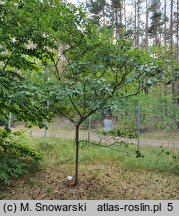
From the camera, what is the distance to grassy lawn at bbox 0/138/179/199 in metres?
3.33

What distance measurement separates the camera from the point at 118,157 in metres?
5.14

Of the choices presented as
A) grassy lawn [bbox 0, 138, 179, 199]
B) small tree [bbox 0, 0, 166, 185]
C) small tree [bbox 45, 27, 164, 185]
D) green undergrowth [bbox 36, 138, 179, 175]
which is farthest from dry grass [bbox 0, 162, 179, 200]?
small tree [bbox 0, 0, 166, 185]

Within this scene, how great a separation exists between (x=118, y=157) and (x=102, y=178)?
1356 millimetres

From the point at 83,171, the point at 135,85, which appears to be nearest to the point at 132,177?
the point at 83,171

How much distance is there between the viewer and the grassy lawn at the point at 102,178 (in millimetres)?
3330

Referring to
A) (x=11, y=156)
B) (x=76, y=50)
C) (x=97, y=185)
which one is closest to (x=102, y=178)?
(x=97, y=185)

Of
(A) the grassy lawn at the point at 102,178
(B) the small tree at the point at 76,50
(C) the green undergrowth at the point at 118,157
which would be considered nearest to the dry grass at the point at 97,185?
(A) the grassy lawn at the point at 102,178

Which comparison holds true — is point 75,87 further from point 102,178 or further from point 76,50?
point 102,178

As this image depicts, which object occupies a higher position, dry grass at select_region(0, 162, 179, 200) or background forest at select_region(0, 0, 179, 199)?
background forest at select_region(0, 0, 179, 199)

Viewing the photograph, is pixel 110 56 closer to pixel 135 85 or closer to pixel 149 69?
pixel 149 69

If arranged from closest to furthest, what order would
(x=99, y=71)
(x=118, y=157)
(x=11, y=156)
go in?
(x=99, y=71) < (x=11, y=156) < (x=118, y=157)

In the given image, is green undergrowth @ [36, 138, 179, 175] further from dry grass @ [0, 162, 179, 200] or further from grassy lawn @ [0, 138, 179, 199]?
dry grass @ [0, 162, 179, 200]

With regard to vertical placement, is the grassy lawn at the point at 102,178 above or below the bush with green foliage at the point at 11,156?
below

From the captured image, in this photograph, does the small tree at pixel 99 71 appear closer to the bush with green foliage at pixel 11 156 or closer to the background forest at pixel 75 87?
the background forest at pixel 75 87
